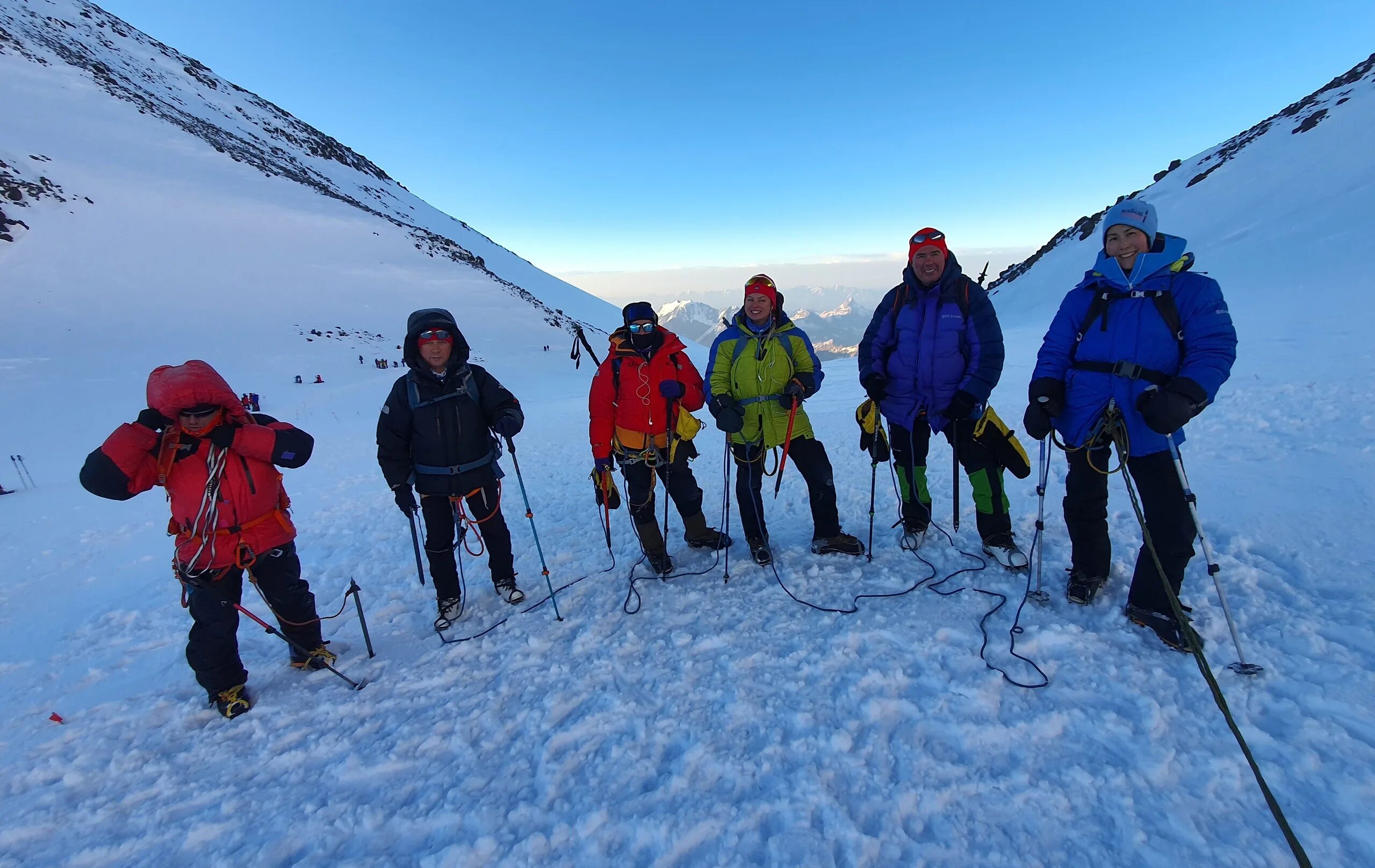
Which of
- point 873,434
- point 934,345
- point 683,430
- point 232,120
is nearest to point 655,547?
point 683,430

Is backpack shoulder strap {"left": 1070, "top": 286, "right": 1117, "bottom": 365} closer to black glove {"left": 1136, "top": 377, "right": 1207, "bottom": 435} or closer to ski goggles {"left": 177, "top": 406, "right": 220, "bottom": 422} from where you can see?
black glove {"left": 1136, "top": 377, "right": 1207, "bottom": 435}

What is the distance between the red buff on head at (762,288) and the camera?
4.59 m

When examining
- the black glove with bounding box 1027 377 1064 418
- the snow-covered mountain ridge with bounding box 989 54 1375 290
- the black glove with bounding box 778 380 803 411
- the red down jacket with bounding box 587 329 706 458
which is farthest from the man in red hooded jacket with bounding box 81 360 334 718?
the snow-covered mountain ridge with bounding box 989 54 1375 290

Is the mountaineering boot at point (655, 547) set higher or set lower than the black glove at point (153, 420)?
lower

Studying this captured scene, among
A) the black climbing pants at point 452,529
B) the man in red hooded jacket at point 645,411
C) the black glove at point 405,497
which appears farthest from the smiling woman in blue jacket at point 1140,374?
the black glove at point 405,497

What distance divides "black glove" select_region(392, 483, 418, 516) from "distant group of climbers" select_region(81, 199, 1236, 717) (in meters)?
0.03

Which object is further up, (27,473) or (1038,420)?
(1038,420)

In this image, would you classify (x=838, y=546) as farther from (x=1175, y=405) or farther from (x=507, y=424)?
(x=507, y=424)

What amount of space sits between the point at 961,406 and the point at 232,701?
18.1 feet

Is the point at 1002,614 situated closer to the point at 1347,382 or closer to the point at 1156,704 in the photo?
the point at 1156,704

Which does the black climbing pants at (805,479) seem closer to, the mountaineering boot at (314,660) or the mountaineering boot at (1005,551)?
the mountaineering boot at (1005,551)

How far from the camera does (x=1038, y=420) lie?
11.9 ft

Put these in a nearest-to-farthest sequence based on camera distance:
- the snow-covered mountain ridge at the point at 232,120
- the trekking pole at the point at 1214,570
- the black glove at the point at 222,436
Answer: the trekking pole at the point at 1214,570
the black glove at the point at 222,436
the snow-covered mountain ridge at the point at 232,120

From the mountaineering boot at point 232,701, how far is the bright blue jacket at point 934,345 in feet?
15.8
